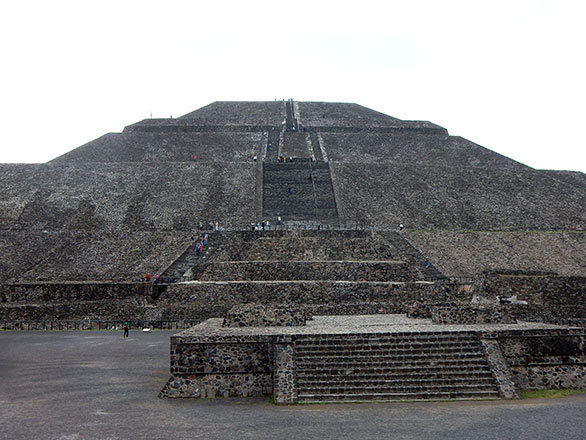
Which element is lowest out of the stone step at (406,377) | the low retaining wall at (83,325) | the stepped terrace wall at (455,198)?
the low retaining wall at (83,325)

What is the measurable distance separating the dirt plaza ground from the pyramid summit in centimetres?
1099

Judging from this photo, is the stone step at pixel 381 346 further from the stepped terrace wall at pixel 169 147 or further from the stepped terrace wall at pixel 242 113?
the stepped terrace wall at pixel 242 113

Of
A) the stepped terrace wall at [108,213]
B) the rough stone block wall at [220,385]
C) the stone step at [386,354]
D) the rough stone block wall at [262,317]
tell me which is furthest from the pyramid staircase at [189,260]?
the stone step at [386,354]

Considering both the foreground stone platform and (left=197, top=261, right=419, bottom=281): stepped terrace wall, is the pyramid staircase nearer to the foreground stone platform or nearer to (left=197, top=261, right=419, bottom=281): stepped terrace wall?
(left=197, top=261, right=419, bottom=281): stepped terrace wall

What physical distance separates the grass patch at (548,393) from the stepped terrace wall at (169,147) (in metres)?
39.2

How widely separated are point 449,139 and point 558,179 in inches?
453

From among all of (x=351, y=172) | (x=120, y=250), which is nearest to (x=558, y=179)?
(x=351, y=172)

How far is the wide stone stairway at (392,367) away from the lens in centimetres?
1262

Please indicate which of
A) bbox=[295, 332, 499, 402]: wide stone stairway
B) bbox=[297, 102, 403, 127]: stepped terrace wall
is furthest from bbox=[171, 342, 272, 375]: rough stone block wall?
bbox=[297, 102, 403, 127]: stepped terrace wall

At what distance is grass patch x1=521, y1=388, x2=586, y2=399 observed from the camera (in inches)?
503

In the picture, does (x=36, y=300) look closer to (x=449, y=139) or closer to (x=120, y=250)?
(x=120, y=250)

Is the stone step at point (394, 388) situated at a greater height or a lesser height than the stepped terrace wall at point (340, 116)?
lesser

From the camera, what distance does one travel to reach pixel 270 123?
61.5 m

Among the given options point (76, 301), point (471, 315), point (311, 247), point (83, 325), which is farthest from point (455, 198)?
point (471, 315)
